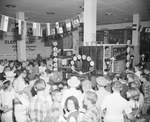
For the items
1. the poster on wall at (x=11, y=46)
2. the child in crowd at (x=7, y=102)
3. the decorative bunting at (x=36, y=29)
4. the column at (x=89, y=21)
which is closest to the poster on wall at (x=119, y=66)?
the column at (x=89, y=21)

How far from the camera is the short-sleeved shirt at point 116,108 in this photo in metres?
2.46

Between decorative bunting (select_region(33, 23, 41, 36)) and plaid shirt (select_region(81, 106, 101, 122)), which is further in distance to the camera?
decorative bunting (select_region(33, 23, 41, 36))

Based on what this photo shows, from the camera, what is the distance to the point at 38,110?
2.25 metres

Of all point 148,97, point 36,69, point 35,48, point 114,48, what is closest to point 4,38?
point 35,48

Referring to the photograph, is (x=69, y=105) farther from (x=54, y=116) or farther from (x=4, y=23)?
(x=4, y=23)

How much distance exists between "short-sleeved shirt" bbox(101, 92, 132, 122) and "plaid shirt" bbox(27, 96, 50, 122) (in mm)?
920

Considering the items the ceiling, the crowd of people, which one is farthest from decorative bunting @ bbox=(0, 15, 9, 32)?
the crowd of people

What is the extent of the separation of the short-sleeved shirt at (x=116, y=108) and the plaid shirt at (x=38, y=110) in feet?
3.02

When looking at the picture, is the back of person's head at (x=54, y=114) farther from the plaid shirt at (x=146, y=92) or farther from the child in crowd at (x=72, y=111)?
the plaid shirt at (x=146, y=92)

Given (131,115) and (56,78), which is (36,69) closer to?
(56,78)

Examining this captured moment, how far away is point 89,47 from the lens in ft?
16.7

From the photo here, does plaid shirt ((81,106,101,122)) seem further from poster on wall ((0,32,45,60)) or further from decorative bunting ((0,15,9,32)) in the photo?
poster on wall ((0,32,45,60))

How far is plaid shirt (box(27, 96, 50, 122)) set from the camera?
225 cm

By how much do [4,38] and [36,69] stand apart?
18.7 feet
